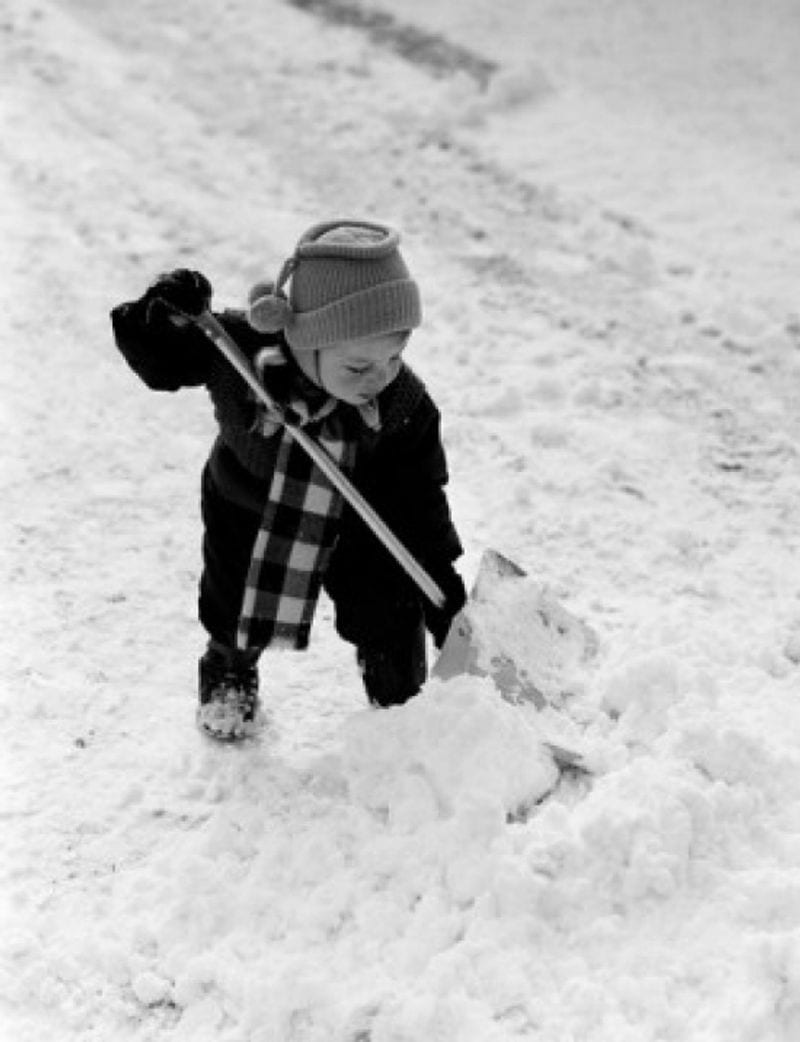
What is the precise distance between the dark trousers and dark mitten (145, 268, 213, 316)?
38 centimetres

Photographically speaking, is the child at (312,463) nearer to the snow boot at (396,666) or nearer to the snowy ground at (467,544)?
the snow boot at (396,666)

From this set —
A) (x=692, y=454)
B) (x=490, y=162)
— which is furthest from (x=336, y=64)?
(x=692, y=454)

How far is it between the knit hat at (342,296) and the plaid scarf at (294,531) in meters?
0.16

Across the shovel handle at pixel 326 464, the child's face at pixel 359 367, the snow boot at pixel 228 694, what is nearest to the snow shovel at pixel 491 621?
the shovel handle at pixel 326 464

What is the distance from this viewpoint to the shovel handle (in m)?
2.36

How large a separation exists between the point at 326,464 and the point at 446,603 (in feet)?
1.52

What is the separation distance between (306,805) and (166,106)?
4.25 meters

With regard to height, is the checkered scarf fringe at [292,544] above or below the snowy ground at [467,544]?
above

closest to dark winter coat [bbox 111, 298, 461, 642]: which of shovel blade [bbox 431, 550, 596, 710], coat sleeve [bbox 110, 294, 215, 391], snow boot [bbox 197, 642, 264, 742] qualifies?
coat sleeve [bbox 110, 294, 215, 391]

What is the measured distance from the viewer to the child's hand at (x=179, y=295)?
231cm

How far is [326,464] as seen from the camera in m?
2.42

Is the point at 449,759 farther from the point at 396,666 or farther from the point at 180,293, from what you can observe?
the point at 180,293

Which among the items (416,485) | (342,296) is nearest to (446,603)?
(416,485)

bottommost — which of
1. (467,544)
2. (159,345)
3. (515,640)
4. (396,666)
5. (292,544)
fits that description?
(467,544)
